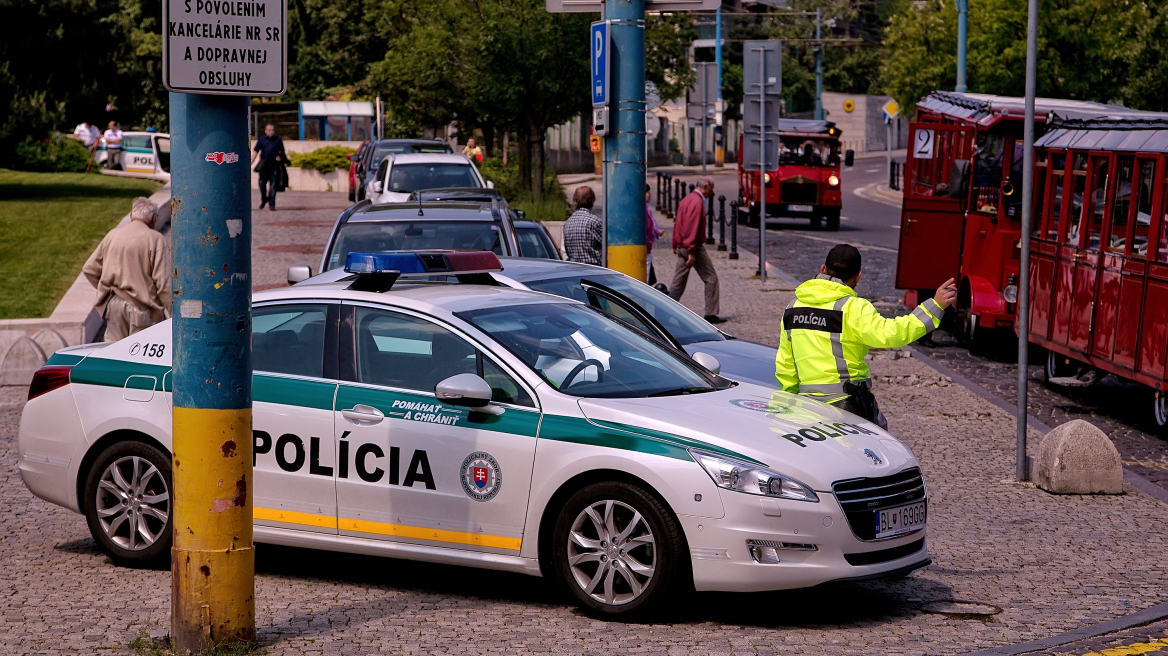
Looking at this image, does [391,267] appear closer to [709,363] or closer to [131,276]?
[709,363]

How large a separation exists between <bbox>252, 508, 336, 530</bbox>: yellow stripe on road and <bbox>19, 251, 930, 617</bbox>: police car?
11mm

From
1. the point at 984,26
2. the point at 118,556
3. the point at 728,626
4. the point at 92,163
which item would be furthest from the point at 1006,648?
the point at 92,163

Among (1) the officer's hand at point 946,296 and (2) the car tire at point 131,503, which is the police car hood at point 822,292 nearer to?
(1) the officer's hand at point 946,296

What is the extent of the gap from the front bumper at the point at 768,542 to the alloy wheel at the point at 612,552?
0.72 feet

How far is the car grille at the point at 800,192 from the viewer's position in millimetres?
34812

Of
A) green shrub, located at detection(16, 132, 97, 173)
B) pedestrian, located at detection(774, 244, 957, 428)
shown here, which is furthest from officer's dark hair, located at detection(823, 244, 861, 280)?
green shrub, located at detection(16, 132, 97, 173)

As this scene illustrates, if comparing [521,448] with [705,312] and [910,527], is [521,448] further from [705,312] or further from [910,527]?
[705,312]

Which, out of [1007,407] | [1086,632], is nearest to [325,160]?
[1007,407]

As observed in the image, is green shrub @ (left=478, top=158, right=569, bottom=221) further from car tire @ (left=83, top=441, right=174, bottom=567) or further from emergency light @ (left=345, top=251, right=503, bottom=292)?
car tire @ (left=83, top=441, right=174, bottom=567)

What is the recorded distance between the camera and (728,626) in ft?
20.9

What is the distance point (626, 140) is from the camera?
37.8ft

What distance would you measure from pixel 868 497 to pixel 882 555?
279mm

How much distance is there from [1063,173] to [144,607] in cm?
1048

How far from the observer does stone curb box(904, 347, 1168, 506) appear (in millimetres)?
9766
